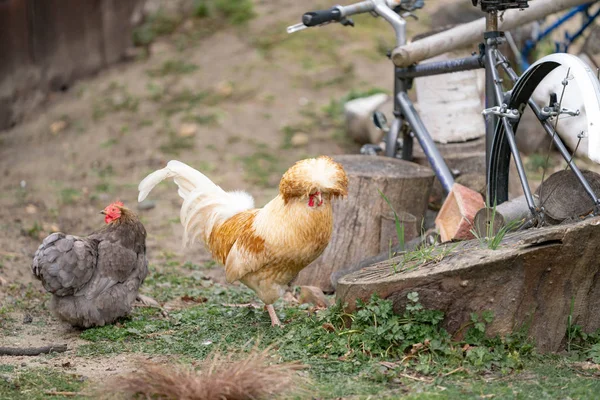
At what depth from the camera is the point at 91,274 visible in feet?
15.9

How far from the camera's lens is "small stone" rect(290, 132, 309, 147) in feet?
30.9

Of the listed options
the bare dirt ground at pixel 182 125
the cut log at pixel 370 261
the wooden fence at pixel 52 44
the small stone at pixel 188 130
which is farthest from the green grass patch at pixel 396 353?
the wooden fence at pixel 52 44

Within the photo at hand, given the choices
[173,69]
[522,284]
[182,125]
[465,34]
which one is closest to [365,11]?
[465,34]

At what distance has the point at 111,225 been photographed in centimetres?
512

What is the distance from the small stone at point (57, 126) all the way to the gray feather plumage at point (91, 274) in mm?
5388

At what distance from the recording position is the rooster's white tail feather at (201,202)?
Answer: 477cm

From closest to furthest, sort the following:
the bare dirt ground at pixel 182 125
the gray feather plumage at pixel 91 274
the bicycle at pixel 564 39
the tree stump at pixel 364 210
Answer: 1. the gray feather plumage at pixel 91 274
2. the tree stump at pixel 364 210
3. the bare dirt ground at pixel 182 125
4. the bicycle at pixel 564 39

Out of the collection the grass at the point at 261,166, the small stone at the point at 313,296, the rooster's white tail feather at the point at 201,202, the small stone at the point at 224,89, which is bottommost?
the grass at the point at 261,166

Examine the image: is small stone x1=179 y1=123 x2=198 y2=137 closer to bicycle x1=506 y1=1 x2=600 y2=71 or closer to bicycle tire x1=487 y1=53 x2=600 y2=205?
bicycle x1=506 y1=1 x2=600 y2=71

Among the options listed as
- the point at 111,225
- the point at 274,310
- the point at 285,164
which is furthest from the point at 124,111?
the point at 274,310

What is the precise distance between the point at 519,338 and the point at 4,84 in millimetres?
8206

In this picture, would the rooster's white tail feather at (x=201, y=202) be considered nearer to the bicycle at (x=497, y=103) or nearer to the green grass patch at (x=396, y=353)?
the green grass patch at (x=396, y=353)

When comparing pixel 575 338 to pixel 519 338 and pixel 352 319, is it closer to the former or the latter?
pixel 519 338

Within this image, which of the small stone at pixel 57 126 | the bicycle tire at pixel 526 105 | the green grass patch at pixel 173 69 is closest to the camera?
the bicycle tire at pixel 526 105
